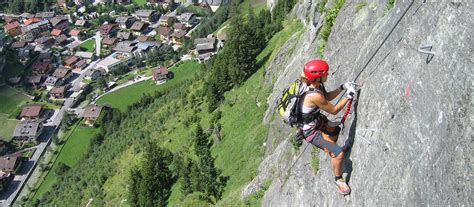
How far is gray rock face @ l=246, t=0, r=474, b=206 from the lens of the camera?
30.1ft

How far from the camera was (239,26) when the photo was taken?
250ft

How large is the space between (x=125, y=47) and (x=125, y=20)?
26.5 metres

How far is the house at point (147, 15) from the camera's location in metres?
170

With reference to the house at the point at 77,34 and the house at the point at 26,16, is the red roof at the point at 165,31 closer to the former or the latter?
the house at the point at 77,34

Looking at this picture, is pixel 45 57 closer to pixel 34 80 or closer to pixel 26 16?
pixel 34 80

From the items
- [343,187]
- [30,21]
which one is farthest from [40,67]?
[343,187]

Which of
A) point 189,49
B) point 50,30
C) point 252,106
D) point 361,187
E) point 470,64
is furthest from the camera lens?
point 50,30

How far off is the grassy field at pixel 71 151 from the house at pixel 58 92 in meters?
21.4

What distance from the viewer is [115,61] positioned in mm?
138000

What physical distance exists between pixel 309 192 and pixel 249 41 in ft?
196

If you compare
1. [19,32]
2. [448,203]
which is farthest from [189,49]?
[448,203]

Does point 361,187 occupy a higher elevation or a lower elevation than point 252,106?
higher

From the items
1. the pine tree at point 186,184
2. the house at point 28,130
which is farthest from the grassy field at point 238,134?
the house at point 28,130

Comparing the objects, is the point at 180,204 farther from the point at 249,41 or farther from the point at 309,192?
the point at 249,41
